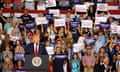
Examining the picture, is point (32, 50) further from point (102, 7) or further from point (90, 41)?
point (102, 7)

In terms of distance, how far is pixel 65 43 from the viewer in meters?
20.6

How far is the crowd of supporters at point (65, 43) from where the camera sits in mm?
20062

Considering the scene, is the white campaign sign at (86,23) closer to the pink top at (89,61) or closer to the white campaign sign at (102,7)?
the white campaign sign at (102,7)

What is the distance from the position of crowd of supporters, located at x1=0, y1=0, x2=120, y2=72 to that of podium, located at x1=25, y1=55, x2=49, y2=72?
121cm

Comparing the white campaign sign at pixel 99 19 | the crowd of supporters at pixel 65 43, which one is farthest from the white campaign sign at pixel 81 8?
the white campaign sign at pixel 99 19

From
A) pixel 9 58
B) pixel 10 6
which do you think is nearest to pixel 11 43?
pixel 9 58

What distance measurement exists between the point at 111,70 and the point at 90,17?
9.36ft

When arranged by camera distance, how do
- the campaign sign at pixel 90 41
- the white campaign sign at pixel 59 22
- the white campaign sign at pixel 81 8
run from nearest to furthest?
the campaign sign at pixel 90 41
the white campaign sign at pixel 59 22
the white campaign sign at pixel 81 8

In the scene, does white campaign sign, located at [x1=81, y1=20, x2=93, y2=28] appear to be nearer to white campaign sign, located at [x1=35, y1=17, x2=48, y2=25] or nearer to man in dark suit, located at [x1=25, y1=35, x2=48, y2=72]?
white campaign sign, located at [x1=35, y1=17, x2=48, y2=25]

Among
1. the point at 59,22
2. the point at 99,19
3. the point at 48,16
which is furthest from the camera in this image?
the point at 48,16

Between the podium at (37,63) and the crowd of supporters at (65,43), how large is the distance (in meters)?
1.21

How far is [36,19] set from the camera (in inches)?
858

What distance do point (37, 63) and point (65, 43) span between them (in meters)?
3.14

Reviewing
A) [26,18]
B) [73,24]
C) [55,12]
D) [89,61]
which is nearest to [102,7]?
[73,24]
